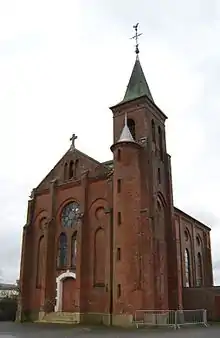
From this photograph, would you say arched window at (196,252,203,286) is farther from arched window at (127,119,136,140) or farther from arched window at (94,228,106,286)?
arched window at (127,119,136,140)

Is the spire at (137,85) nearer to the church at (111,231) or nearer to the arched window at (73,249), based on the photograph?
the church at (111,231)

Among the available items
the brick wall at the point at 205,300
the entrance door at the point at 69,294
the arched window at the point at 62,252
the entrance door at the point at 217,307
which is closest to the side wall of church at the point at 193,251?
the brick wall at the point at 205,300

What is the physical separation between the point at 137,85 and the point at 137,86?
0.21 m

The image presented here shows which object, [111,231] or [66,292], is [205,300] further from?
[66,292]

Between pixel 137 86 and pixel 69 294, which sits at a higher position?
pixel 137 86

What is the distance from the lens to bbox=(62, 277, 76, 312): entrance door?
36.1 meters

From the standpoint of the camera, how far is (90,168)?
3969cm

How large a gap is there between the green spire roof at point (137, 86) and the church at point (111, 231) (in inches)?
5.7

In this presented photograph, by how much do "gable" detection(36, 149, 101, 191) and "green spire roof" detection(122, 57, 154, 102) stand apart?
7.82 m

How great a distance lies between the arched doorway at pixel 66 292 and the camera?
119 feet

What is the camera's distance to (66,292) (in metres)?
37.0

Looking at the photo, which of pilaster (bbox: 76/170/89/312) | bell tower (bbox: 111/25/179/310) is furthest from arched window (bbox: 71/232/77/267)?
bell tower (bbox: 111/25/179/310)

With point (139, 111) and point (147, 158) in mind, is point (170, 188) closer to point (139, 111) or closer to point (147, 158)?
point (147, 158)

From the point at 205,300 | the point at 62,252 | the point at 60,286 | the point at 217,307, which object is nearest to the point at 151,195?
the point at 62,252
